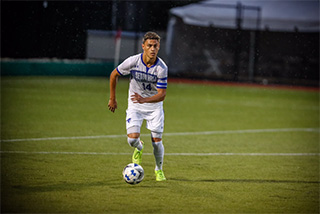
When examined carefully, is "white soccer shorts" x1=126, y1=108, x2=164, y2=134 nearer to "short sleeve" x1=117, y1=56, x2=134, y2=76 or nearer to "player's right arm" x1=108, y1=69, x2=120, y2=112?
"player's right arm" x1=108, y1=69, x2=120, y2=112

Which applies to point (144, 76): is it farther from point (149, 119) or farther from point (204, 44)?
point (204, 44)

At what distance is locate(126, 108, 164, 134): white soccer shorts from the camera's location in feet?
26.5

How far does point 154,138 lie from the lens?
26.4 feet

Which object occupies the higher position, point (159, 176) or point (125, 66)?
point (125, 66)

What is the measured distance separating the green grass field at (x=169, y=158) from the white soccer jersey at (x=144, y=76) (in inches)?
46.6

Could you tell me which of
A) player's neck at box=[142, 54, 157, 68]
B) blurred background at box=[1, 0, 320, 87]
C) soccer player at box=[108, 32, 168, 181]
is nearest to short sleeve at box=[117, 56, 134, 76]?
soccer player at box=[108, 32, 168, 181]

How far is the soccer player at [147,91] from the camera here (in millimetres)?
7816

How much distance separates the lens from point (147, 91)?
26.9ft

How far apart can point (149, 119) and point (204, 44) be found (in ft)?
78.8

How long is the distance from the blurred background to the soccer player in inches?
677

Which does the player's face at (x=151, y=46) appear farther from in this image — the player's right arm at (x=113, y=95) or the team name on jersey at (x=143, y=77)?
the player's right arm at (x=113, y=95)

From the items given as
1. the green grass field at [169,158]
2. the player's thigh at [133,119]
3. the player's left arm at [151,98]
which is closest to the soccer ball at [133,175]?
the green grass field at [169,158]

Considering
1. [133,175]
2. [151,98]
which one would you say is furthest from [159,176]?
[151,98]

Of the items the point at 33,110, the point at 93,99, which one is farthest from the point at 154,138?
the point at 93,99
